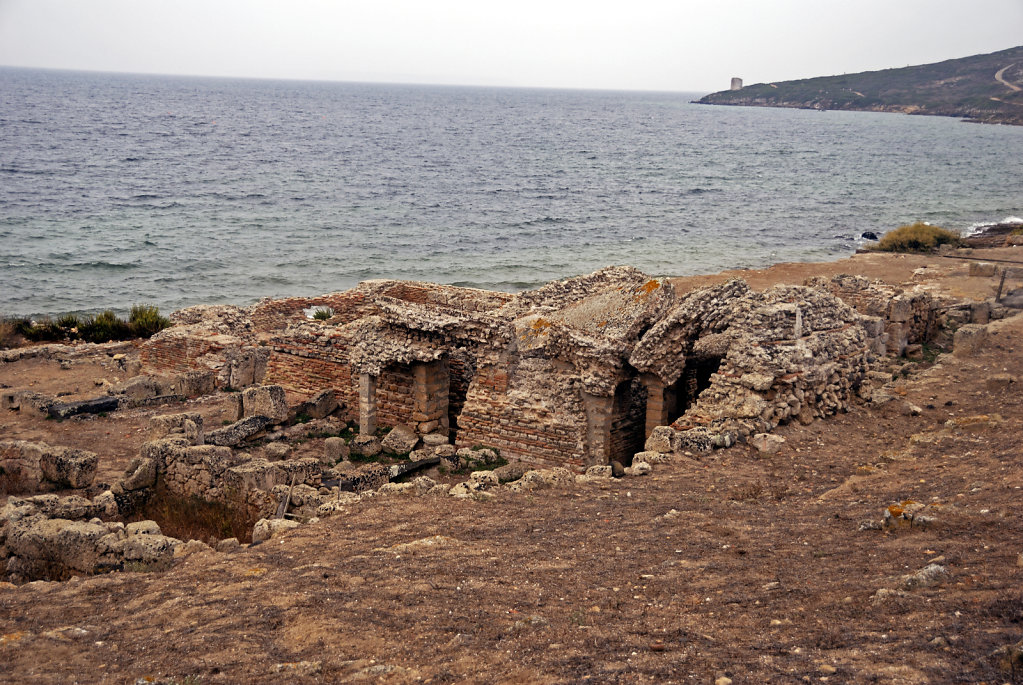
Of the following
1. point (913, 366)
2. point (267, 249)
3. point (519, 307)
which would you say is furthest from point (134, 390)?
point (267, 249)

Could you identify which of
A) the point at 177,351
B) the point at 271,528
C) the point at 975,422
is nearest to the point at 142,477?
the point at 271,528

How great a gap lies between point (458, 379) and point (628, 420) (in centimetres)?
290

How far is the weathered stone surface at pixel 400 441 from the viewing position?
12.1 metres

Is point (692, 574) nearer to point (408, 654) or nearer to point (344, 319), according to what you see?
point (408, 654)

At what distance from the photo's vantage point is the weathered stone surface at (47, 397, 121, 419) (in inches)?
533

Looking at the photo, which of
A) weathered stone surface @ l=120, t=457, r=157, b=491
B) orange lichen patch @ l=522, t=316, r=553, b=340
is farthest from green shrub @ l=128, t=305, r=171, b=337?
orange lichen patch @ l=522, t=316, r=553, b=340

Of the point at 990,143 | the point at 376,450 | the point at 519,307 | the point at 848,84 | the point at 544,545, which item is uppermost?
the point at 848,84

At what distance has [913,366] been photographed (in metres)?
14.0

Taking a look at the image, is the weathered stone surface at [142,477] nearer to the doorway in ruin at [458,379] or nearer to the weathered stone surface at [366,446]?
the weathered stone surface at [366,446]

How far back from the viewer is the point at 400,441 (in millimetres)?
12156

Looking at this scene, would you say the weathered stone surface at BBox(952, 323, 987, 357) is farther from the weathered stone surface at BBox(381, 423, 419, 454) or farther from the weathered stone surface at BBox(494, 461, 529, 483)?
the weathered stone surface at BBox(381, 423, 419, 454)

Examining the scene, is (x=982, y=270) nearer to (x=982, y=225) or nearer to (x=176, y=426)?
(x=982, y=225)

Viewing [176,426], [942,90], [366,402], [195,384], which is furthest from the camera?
[942,90]

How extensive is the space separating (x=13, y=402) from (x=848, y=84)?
19704cm
